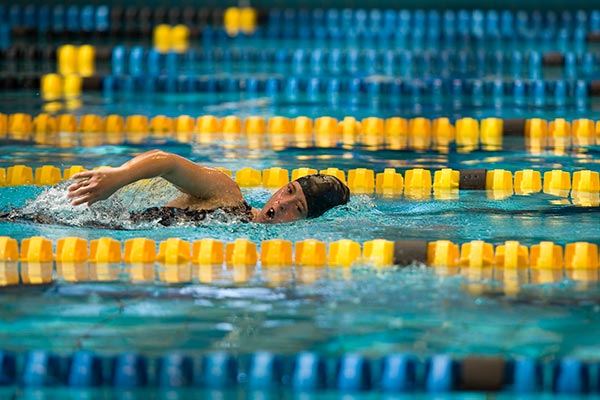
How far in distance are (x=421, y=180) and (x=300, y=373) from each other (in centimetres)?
316

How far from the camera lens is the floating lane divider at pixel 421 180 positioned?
6.44 m

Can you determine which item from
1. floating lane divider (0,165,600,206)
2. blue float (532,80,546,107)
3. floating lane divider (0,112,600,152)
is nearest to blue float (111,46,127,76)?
floating lane divider (0,112,600,152)

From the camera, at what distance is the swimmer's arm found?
15.1 ft

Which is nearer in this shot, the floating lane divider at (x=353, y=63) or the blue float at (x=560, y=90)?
the blue float at (x=560, y=90)

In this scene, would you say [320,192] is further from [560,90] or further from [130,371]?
[560,90]

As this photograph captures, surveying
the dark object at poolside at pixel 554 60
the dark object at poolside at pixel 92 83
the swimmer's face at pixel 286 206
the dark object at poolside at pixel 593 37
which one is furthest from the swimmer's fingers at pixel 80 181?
the dark object at poolside at pixel 593 37

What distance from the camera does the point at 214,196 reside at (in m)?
5.39

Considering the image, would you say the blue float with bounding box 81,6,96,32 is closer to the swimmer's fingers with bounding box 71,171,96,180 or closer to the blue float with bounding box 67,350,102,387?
the swimmer's fingers with bounding box 71,171,96,180

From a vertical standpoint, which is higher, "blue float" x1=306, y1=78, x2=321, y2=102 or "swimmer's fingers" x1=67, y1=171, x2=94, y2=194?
"blue float" x1=306, y1=78, x2=321, y2=102

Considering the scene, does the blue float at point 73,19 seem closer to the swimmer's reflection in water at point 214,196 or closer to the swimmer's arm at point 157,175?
the swimmer's reflection in water at point 214,196

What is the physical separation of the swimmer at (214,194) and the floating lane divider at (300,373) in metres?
1.32

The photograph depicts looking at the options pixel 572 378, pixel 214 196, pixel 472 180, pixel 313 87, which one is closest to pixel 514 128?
pixel 472 180

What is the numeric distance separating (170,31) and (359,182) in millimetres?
5849

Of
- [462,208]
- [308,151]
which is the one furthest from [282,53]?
[462,208]
